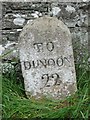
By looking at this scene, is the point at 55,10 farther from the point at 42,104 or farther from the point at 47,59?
the point at 42,104

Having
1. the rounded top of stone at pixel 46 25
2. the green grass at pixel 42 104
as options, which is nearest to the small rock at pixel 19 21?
the rounded top of stone at pixel 46 25

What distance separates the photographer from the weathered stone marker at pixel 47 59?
4266mm

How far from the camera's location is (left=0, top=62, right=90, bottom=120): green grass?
3.84m

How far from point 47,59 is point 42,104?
45 centimetres

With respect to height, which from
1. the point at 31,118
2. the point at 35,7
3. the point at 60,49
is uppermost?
the point at 35,7

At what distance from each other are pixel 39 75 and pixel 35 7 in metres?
0.73

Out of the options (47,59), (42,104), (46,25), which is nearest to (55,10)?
(46,25)

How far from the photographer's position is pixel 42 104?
4090mm

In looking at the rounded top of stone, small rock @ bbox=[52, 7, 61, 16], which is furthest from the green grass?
small rock @ bbox=[52, 7, 61, 16]

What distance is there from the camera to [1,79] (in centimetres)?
430

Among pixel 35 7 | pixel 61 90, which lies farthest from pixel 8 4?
pixel 61 90

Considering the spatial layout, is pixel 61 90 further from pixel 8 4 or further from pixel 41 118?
pixel 8 4

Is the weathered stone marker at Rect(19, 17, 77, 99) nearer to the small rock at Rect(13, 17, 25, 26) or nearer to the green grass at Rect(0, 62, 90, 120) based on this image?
the green grass at Rect(0, 62, 90, 120)

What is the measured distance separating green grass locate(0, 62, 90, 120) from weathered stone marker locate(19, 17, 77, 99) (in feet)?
0.34
